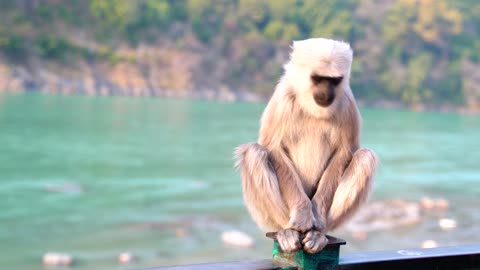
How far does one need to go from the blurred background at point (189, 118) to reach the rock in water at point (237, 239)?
17cm

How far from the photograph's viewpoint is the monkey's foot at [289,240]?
252 centimetres

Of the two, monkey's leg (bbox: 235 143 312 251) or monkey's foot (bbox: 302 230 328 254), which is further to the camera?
monkey's leg (bbox: 235 143 312 251)

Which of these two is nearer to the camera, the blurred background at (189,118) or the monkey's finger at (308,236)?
the monkey's finger at (308,236)

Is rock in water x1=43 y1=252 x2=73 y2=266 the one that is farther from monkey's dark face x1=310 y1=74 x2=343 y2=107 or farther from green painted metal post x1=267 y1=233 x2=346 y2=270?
green painted metal post x1=267 y1=233 x2=346 y2=270

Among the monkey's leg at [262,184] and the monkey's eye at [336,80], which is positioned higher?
the monkey's eye at [336,80]

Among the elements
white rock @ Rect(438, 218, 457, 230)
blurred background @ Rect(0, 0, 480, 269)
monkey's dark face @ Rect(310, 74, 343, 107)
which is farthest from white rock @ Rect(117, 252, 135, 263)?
monkey's dark face @ Rect(310, 74, 343, 107)

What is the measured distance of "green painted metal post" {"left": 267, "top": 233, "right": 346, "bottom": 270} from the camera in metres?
2.40

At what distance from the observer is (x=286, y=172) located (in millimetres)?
2982

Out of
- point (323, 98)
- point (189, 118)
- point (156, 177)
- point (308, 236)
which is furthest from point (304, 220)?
point (189, 118)

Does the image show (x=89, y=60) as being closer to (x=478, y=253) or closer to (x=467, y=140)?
(x=467, y=140)

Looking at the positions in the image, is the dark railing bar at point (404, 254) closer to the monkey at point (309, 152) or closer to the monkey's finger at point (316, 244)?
the monkey's finger at point (316, 244)

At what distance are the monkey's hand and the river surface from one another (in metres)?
11.5

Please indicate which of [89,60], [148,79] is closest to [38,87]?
[89,60]

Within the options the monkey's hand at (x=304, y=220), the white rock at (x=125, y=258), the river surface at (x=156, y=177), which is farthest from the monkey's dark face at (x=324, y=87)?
the white rock at (x=125, y=258)
